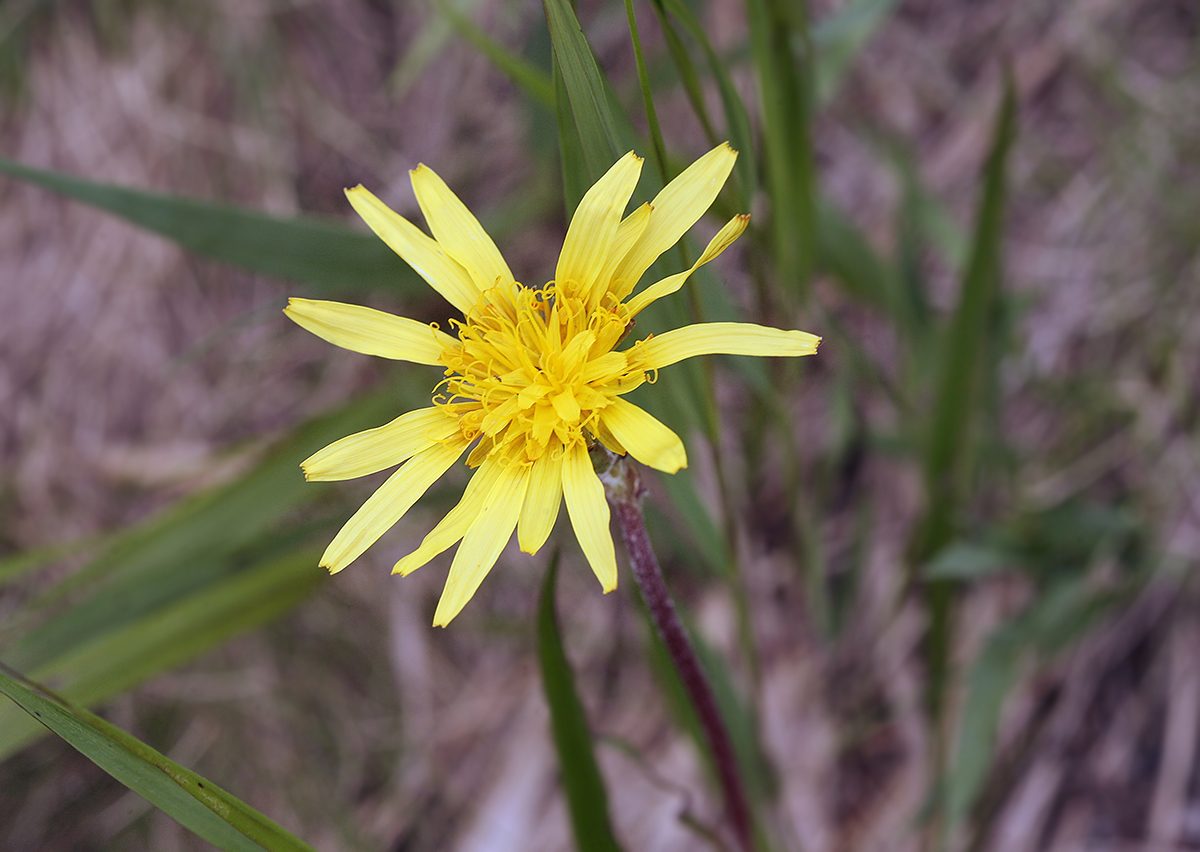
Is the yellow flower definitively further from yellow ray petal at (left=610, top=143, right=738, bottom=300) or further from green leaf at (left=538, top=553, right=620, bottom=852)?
green leaf at (left=538, top=553, right=620, bottom=852)

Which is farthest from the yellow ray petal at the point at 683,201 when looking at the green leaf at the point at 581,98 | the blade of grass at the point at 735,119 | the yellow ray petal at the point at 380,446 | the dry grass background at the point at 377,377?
the dry grass background at the point at 377,377

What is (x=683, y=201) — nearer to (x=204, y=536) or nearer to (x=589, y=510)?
(x=589, y=510)

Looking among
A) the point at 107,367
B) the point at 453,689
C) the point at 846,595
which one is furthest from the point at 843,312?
the point at 107,367

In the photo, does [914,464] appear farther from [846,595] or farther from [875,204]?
[875,204]

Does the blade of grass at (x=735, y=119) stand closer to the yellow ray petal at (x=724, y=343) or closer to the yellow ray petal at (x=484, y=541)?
the yellow ray petal at (x=724, y=343)

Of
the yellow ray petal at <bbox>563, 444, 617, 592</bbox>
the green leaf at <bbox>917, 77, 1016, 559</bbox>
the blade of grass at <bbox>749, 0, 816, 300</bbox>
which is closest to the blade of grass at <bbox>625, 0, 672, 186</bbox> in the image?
the blade of grass at <bbox>749, 0, 816, 300</bbox>

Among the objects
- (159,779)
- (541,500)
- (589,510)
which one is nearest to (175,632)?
(159,779)
